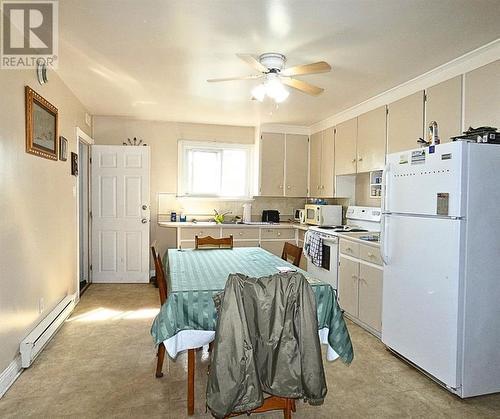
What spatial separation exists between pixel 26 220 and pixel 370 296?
308cm

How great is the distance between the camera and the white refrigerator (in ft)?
7.67

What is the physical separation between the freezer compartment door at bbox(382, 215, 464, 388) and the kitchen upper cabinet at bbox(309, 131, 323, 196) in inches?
97.5

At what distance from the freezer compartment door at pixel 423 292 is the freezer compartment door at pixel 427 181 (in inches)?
3.6

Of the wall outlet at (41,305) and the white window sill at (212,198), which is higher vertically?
the white window sill at (212,198)

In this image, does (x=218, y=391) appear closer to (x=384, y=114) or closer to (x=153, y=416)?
(x=153, y=416)

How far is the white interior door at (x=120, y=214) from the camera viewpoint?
17.0ft

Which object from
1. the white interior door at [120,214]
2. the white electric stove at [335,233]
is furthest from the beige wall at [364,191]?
the white interior door at [120,214]

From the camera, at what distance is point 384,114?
3.83 metres

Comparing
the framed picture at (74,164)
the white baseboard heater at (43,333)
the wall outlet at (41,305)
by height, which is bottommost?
the white baseboard heater at (43,333)

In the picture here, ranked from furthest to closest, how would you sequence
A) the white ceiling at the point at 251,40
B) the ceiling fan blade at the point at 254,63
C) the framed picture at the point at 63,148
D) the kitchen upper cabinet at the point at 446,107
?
the framed picture at the point at 63,148
the kitchen upper cabinet at the point at 446,107
the ceiling fan blade at the point at 254,63
the white ceiling at the point at 251,40

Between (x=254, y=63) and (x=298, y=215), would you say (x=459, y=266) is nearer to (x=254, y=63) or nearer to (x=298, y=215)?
(x=254, y=63)

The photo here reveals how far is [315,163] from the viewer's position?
5484mm

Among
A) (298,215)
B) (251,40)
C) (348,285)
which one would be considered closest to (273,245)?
(298,215)

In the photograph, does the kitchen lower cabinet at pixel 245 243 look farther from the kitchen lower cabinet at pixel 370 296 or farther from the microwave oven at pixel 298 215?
the kitchen lower cabinet at pixel 370 296
